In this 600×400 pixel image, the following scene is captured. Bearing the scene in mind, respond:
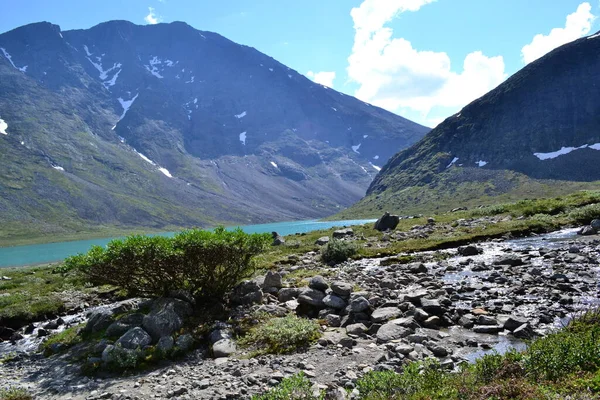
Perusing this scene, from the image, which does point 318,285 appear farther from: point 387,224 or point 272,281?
point 387,224

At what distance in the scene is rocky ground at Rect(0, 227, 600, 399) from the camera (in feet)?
37.0

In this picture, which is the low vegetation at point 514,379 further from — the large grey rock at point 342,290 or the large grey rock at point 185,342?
the large grey rock at point 342,290

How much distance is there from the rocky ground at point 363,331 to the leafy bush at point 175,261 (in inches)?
66.0

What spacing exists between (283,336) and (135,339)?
5680 mm

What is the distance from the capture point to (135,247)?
16.2 m

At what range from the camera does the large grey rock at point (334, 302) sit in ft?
55.9

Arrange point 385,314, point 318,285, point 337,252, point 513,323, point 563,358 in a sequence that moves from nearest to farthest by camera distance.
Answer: point 563,358 → point 513,323 → point 385,314 → point 318,285 → point 337,252

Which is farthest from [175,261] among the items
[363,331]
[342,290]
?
[363,331]

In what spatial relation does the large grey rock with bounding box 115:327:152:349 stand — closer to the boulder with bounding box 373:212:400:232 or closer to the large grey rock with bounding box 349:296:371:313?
the large grey rock with bounding box 349:296:371:313

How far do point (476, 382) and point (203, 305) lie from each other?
1343cm

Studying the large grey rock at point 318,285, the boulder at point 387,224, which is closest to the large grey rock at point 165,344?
the large grey rock at point 318,285

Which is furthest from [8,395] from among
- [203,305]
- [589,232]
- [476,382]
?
[589,232]

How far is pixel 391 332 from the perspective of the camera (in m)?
13.3

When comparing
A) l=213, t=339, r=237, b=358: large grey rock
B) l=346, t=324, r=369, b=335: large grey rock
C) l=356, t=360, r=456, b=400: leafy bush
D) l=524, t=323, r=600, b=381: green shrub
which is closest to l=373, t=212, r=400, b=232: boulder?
l=346, t=324, r=369, b=335: large grey rock
